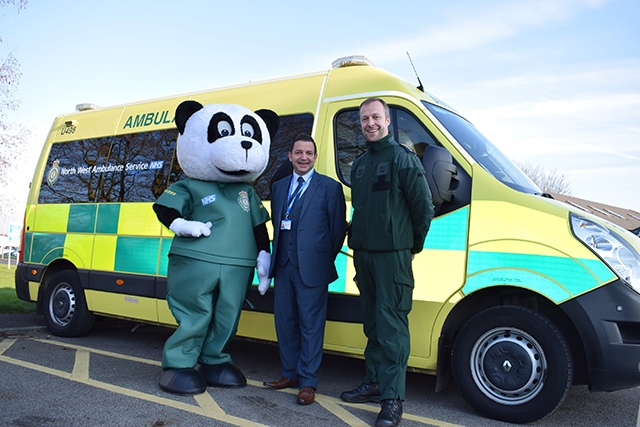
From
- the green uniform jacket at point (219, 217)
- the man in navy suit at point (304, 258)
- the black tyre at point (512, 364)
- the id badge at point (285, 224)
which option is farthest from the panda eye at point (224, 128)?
the black tyre at point (512, 364)

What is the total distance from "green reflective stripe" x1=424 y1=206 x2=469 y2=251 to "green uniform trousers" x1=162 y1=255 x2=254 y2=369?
53.7 inches

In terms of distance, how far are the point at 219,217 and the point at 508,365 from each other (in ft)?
7.07

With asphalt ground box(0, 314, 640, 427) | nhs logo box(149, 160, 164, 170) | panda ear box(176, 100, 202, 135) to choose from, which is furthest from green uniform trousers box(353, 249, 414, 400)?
nhs logo box(149, 160, 164, 170)

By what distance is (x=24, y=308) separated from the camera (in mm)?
8109

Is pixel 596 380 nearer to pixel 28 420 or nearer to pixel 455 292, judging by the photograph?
pixel 455 292

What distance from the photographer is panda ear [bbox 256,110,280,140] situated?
4562 mm

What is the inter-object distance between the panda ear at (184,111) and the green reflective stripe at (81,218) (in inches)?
89.1

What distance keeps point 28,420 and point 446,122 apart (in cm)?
329

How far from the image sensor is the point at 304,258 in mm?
3947

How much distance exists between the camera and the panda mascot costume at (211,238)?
405 cm

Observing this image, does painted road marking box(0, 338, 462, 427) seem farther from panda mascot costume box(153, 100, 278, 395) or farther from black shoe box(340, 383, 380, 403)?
panda mascot costume box(153, 100, 278, 395)

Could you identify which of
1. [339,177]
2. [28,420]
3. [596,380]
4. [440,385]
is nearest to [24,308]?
[28,420]

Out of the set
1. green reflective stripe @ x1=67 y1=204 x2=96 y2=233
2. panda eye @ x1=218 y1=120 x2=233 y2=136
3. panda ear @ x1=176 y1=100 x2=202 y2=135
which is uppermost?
panda ear @ x1=176 y1=100 x2=202 y2=135

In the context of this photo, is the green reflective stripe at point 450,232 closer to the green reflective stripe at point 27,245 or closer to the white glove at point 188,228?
the white glove at point 188,228
